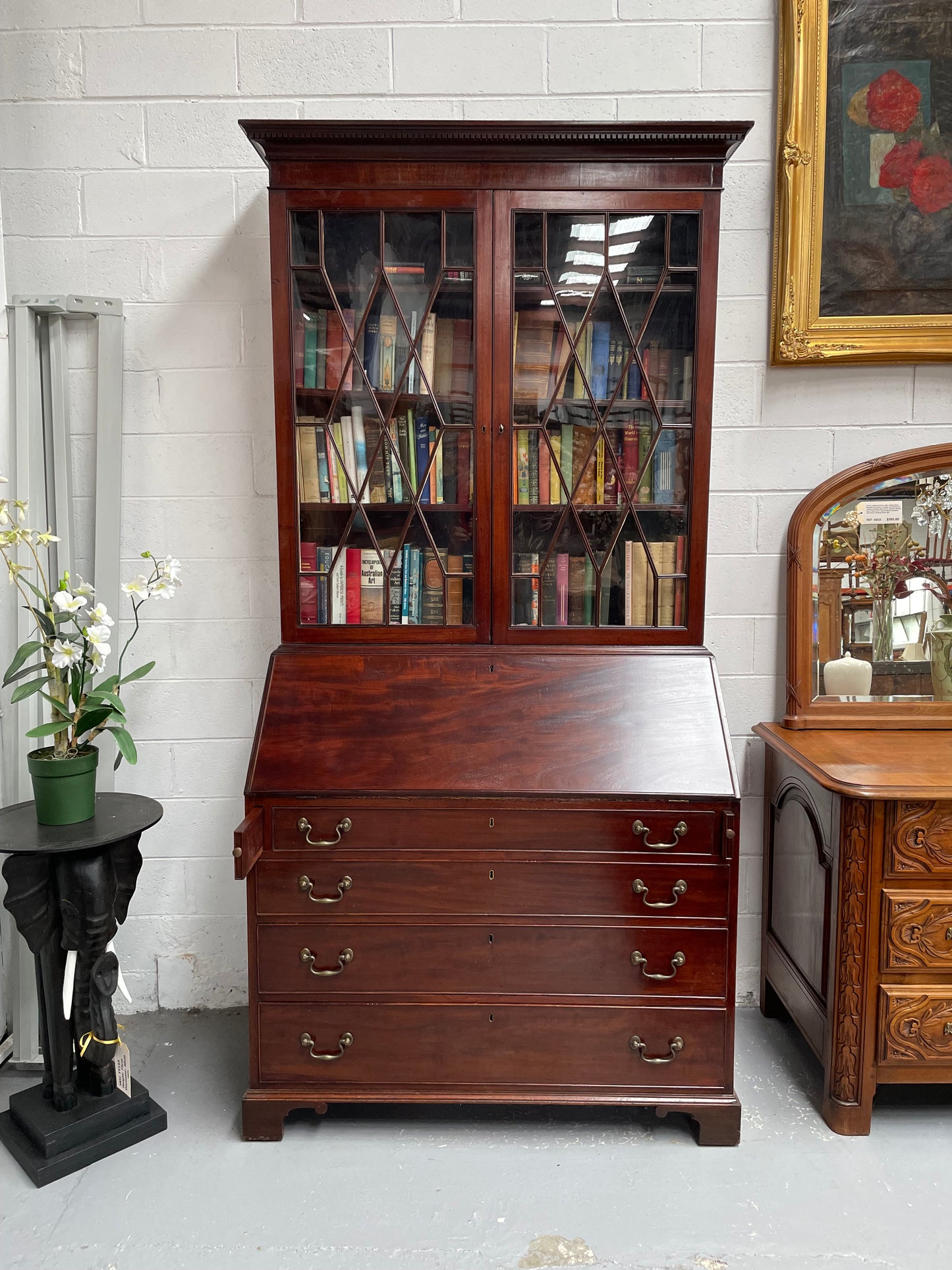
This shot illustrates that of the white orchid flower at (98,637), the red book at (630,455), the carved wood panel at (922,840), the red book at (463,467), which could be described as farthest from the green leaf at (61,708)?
the carved wood panel at (922,840)

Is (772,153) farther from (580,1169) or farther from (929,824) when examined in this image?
(580,1169)

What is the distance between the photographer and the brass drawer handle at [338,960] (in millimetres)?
1940

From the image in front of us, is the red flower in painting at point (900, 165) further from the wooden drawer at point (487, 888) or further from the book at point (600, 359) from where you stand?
the wooden drawer at point (487, 888)

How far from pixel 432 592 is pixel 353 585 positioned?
0.19 m

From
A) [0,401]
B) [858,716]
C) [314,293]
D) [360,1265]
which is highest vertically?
[314,293]

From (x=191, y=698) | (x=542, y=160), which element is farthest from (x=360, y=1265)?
(x=542, y=160)

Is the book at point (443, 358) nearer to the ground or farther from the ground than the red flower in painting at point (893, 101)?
nearer to the ground

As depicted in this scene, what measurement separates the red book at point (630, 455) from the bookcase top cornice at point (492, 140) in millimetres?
582

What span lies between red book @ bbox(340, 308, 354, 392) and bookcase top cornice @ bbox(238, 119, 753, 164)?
1.07 ft

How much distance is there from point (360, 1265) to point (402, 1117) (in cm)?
43

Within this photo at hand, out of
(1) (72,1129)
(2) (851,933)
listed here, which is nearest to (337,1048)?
(1) (72,1129)

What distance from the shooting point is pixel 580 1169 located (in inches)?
73.8

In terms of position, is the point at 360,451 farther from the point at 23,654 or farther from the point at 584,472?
the point at 23,654

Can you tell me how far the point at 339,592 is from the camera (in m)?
2.11
